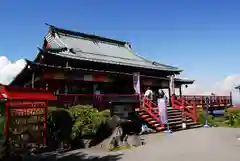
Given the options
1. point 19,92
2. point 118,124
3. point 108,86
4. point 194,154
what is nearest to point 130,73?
point 108,86

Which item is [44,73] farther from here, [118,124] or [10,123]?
[10,123]

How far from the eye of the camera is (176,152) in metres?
9.27

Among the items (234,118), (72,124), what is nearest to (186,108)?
(234,118)

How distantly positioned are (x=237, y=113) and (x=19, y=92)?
16104 millimetres

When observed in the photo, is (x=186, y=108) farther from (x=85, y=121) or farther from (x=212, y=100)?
(x=212, y=100)

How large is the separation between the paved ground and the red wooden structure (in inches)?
84.2

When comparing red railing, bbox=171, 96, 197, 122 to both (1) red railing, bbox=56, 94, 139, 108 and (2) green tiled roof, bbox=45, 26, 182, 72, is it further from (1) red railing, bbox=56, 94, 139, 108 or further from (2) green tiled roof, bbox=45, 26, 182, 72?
(2) green tiled roof, bbox=45, 26, 182, 72

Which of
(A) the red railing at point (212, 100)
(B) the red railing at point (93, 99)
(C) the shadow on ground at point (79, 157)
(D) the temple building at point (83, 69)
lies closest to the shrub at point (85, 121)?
(C) the shadow on ground at point (79, 157)

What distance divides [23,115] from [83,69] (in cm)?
1078

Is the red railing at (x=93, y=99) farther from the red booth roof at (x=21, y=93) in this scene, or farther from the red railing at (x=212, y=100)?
the red railing at (x=212, y=100)

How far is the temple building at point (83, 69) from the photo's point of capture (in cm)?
1697

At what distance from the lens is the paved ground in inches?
333

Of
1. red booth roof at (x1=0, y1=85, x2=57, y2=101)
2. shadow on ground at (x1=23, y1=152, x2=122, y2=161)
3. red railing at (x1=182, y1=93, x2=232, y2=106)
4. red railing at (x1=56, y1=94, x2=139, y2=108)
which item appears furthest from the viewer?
red railing at (x1=182, y1=93, x2=232, y2=106)

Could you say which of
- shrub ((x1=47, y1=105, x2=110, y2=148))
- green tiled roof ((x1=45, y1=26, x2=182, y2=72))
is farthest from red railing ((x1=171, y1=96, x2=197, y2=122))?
shrub ((x1=47, y1=105, x2=110, y2=148))
